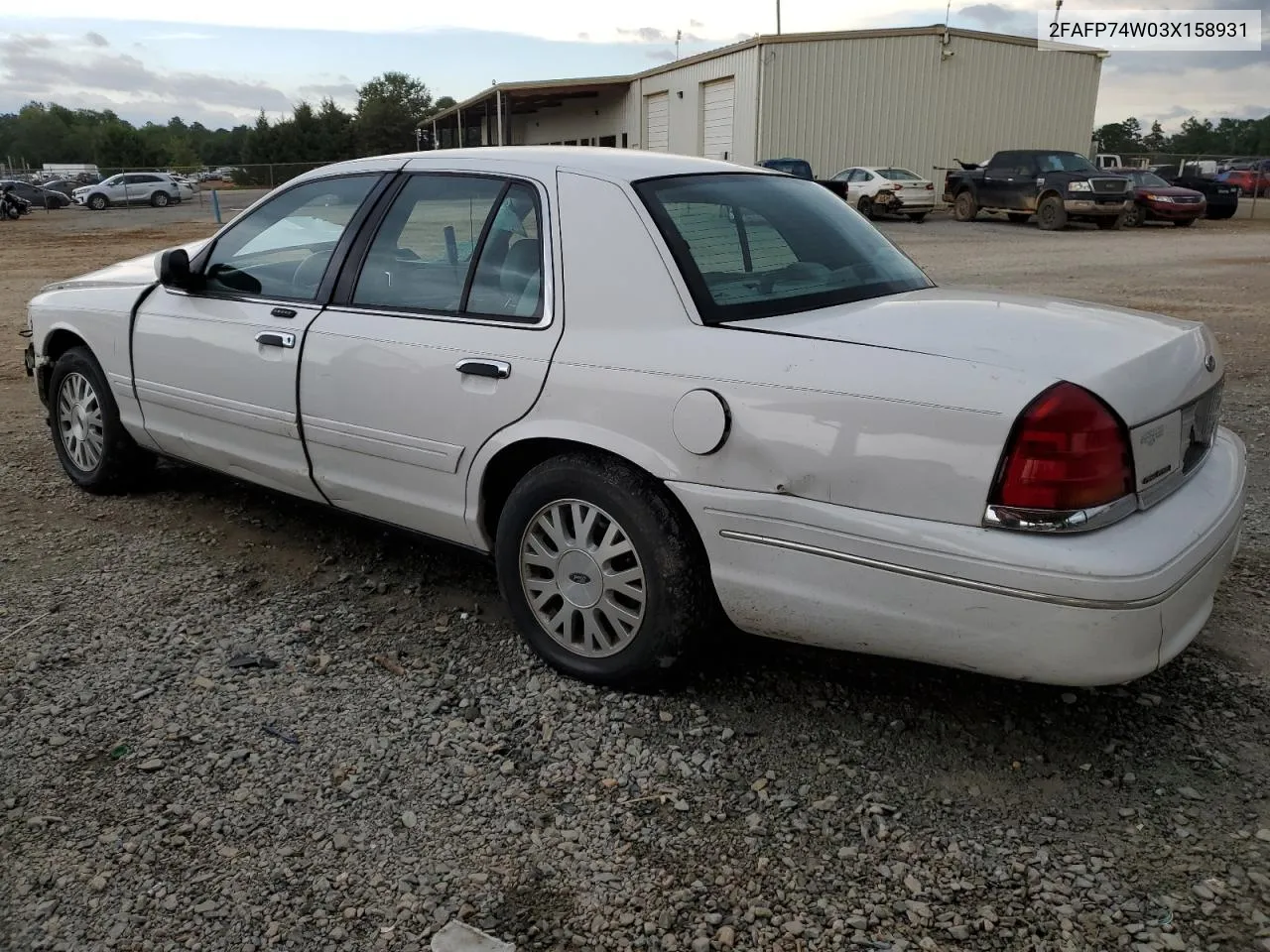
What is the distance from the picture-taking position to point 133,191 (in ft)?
134

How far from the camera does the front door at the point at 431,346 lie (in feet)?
10.7

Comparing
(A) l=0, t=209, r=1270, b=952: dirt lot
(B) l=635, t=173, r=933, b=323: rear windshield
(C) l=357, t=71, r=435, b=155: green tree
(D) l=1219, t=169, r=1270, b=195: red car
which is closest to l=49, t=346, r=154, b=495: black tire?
(A) l=0, t=209, r=1270, b=952: dirt lot

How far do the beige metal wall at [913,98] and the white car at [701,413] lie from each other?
27593 millimetres

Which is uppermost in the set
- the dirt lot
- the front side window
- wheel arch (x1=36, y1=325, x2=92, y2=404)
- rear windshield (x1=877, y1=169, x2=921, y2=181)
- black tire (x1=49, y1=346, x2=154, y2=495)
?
the front side window

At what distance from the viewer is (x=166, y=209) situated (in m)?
39.6

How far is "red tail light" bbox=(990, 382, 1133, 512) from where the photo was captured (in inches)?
94.5

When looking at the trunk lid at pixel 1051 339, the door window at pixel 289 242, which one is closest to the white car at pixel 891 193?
the door window at pixel 289 242

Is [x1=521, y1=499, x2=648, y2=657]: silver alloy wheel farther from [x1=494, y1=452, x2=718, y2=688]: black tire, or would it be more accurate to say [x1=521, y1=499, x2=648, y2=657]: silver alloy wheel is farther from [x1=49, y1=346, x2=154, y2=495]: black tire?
[x1=49, y1=346, x2=154, y2=495]: black tire

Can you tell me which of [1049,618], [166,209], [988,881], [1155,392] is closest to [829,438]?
[1049,618]

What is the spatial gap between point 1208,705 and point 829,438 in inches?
59.0

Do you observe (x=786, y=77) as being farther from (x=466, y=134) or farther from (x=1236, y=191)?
(x=466, y=134)

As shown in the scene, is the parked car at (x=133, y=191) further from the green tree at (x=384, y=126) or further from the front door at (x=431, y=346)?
the front door at (x=431, y=346)

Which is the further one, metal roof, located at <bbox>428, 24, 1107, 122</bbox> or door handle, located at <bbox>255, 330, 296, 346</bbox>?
metal roof, located at <bbox>428, 24, 1107, 122</bbox>

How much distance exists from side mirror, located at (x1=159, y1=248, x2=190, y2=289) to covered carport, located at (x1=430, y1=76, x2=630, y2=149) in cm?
3459
